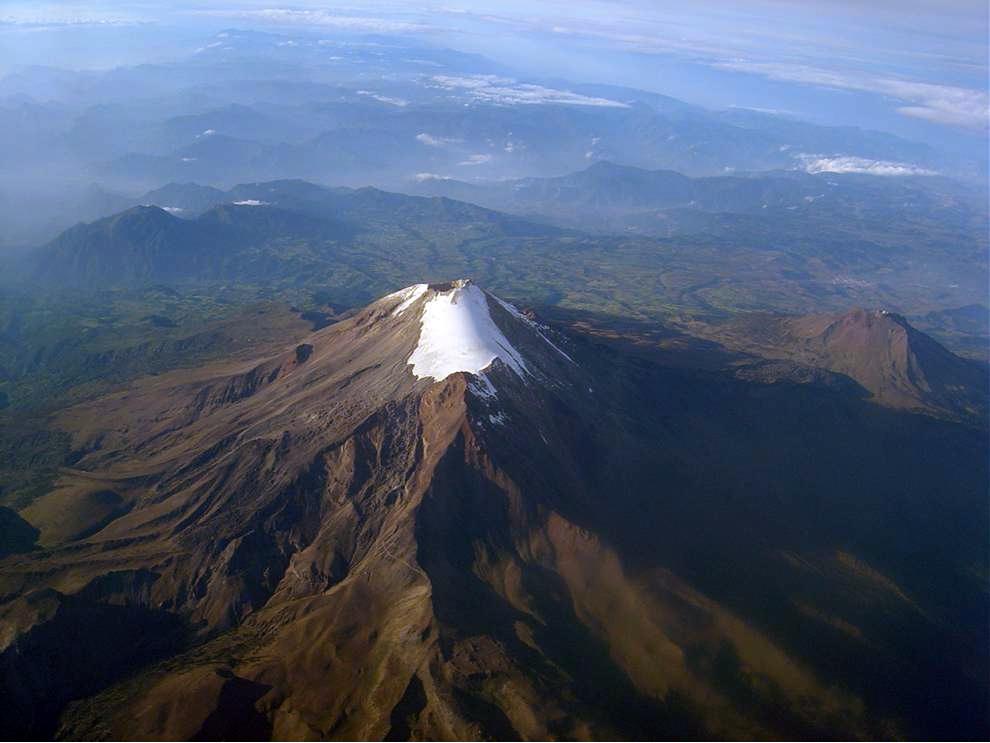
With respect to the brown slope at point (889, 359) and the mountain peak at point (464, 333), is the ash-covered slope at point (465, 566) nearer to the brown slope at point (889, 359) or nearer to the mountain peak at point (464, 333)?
the mountain peak at point (464, 333)

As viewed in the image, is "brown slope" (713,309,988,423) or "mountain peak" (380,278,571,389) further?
"brown slope" (713,309,988,423)

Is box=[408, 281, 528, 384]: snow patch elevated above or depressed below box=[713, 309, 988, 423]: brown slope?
above

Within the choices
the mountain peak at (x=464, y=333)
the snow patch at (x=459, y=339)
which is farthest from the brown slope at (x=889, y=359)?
the snow patch at (x=459, y=339)

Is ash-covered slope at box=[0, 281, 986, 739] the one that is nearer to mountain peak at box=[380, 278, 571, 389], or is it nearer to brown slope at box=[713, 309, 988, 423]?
mountain peak at box=[380, 278, 571, 389]

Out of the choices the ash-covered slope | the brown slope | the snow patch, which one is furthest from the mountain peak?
the brown slope

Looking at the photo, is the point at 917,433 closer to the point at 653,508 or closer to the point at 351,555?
the point at 653,508

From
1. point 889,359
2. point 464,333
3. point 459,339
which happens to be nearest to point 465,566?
point 459,339

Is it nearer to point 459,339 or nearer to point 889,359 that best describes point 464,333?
point 459,339
